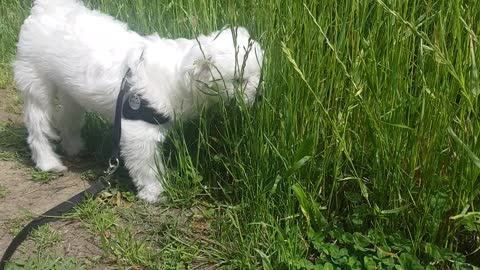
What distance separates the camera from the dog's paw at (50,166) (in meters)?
3.55

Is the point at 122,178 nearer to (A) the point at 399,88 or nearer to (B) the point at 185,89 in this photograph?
(B) the point at 185,89

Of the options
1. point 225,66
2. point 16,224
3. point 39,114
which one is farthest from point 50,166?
point 225,66

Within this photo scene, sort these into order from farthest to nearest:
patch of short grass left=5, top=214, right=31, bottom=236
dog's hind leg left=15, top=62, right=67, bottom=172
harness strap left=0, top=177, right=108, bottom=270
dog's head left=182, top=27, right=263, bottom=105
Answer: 1. dog's hind leg left=15, top=62, right=67, bottom=172
2. patch of short grass left=5, top=214, right=31, bottom=236
3. dog's head left=182, top=27, right=263, bottom=105
4. harness strap left=0, top=177, right=108, bottom=270

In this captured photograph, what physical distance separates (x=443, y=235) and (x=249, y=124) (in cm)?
104

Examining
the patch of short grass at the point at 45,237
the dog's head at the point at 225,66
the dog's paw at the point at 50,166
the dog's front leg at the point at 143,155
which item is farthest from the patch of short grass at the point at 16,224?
the dog's head at the point at 225,66

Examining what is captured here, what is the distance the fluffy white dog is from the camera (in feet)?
9.35

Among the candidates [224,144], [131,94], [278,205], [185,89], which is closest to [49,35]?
[131,94]

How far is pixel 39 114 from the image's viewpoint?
3.53 meters

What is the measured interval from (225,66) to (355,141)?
0.76 m

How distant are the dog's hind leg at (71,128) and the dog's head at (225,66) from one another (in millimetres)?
1220

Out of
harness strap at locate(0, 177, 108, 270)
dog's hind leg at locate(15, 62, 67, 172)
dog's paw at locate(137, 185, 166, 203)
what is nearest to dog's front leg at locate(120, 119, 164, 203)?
dog's paw at locate(137, 185, 166, 203)

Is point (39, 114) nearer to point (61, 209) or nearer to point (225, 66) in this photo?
point (61, 209)

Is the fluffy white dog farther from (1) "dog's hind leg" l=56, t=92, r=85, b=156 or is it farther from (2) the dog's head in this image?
(1) "dog's hind leg" l=56, t=92, r=85, b=156

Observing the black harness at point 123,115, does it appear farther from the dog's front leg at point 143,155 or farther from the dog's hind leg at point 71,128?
the dog's hind leg at point 71,128
